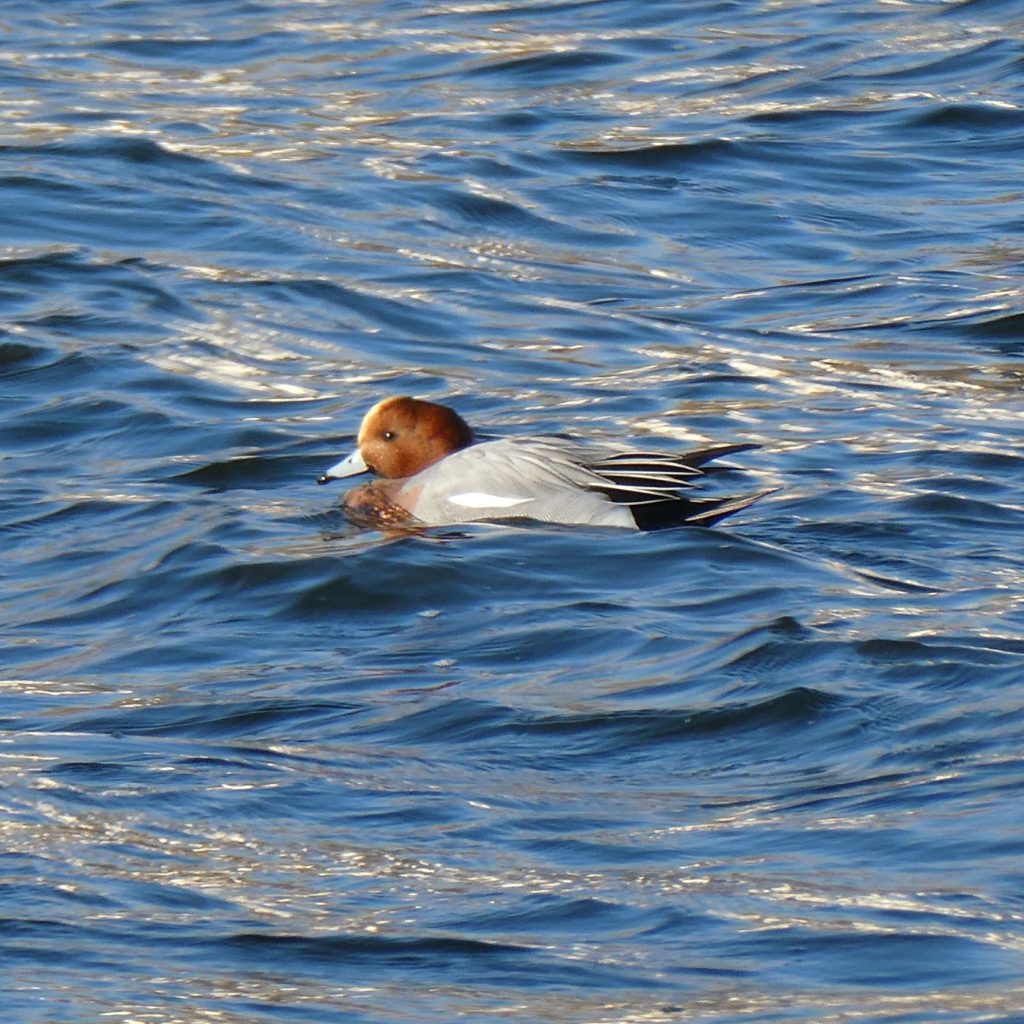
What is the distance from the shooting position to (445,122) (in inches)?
530

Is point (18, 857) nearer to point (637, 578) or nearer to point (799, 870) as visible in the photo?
point (799, 870)

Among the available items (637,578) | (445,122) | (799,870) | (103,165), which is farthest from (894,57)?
(799,870)

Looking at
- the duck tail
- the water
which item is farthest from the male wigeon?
the water

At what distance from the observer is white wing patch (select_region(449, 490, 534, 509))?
25.5ft

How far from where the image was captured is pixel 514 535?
25.1 feet

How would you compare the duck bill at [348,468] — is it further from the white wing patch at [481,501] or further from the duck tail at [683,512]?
the duck tail at [683,512]

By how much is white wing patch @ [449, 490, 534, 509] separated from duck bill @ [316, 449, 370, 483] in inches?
16.7

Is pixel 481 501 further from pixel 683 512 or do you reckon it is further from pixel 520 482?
pixel 683 512

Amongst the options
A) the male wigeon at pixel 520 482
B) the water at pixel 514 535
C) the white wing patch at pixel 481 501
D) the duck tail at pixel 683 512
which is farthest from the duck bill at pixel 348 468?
the duck tail at pixel 683 512

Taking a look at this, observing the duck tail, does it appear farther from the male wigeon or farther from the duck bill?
the duck bill

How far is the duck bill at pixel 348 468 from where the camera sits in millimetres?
8180

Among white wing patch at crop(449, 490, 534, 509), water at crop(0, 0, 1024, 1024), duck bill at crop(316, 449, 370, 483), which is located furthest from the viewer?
duck bill at crop(316, 449, 370, 483)

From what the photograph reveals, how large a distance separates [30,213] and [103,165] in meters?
0.96

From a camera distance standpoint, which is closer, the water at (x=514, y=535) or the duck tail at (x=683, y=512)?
the water at (x=514, y=535)
